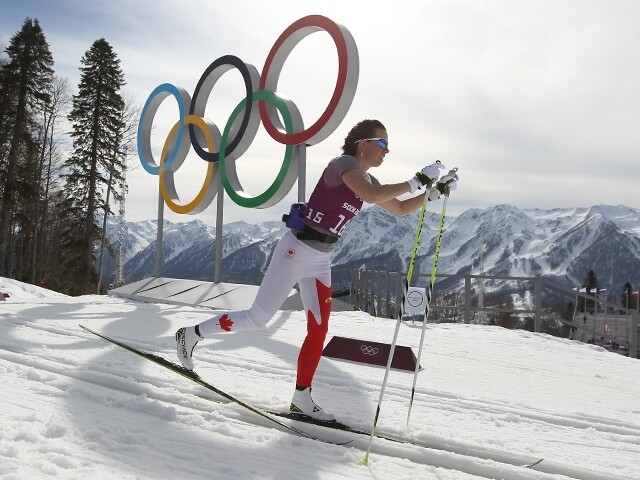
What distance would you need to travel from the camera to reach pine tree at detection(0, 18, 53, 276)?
77.0ft

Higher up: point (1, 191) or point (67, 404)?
point (1, 191)

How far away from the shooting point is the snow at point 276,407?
2.55 meters

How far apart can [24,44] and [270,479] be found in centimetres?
2831

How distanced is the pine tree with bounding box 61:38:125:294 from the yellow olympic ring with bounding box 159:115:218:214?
Answer: 14301mm

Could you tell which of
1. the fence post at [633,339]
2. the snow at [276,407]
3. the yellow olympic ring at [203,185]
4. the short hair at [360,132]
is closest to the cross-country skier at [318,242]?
the short hair at [360,132]

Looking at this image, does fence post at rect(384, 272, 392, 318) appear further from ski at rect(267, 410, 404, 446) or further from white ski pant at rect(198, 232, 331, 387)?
ski at rect(267, 410, 404, 446)

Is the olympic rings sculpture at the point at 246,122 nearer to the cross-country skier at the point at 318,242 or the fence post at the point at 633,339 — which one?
the cross-country skier at the point at 318,242

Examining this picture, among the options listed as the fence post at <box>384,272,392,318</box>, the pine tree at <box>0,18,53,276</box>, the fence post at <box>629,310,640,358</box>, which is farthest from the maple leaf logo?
the pine tree at <box>0,18,53,276</box>

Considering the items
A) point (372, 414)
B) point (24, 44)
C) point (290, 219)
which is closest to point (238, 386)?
point (372, 414)

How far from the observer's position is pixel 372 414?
3.70 m

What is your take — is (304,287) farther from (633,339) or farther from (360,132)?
(633,339)

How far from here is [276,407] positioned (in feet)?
11.7

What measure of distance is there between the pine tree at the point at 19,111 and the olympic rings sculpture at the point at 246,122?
11.6 metres

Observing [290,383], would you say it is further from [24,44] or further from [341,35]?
[24,44]
